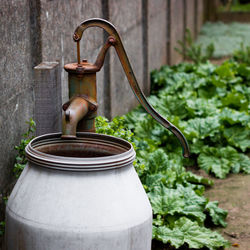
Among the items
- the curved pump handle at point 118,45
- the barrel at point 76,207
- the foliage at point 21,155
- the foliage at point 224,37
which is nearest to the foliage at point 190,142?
the foliage at point 21,155

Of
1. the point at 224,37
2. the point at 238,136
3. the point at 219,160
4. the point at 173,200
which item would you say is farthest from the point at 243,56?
the point at 173,200

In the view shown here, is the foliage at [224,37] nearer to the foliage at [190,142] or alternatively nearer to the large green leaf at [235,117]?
the foliage at [190,142]

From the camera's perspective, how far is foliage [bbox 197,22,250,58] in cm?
1214

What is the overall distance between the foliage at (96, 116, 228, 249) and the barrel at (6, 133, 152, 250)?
3.61 feet

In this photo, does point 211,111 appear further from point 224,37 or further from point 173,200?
point 224,37

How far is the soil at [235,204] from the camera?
3.70 metres

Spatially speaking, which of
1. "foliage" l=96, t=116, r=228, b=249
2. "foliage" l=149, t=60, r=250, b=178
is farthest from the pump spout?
"foliage" l=149, t=60, r=250, b=178

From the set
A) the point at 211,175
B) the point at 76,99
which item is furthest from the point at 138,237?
the point at 211,175

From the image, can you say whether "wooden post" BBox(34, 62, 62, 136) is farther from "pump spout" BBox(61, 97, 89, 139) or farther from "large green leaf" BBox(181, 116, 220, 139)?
"large green leaf" BBox(181, 116, 220, 139)

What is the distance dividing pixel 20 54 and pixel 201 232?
1669mm

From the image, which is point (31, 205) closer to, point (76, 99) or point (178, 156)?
point (76, 99)

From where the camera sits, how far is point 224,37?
1375cm

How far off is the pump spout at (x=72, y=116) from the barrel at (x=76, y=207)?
0.68 feet

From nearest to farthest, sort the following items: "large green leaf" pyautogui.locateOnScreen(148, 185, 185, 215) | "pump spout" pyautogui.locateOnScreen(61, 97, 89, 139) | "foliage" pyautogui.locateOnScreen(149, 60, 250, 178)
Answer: "pump spout" pyautogui.locateOnScreen(61, 97, 89, 139) → "large green leaf" pyautogui.locateOnScreen(148, 185, 185, 215) → "foliage" pyautogui.locateOnScreen(149, 60, 250, 178)
